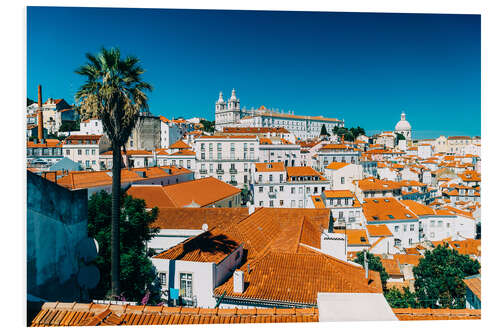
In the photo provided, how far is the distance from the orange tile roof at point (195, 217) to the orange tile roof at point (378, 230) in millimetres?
11902

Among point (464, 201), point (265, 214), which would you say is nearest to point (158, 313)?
point (265, 214)

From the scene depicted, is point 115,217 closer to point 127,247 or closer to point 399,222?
point 127,247

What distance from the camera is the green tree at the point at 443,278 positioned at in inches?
383

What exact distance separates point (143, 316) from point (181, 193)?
12.1m

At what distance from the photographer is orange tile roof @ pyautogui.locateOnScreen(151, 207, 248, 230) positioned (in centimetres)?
1071

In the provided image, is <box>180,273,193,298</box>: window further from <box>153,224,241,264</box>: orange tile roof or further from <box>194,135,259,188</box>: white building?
<box>194,135,259,188</box>: white building

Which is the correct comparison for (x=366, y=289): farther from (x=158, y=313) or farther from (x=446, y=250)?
(x=446, y=250)

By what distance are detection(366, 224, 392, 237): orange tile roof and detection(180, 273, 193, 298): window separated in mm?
16526

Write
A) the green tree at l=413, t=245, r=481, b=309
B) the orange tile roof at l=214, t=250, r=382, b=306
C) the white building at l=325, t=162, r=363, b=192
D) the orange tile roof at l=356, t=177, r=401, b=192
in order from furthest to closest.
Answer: the white building at l=325, t=162, r=363, b=192 < the orange tile roof at l=356, t=177, r=401, b=192 < the green tree at l=413, t=245, r=481, b=309 < the orange tile roof at l=214, t=250, r=382, b=306

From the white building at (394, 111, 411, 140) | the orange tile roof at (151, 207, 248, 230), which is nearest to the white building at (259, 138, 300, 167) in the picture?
the orange tile roof at (151, 207, 248, 230)

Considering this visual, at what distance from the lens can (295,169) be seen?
27344 mm

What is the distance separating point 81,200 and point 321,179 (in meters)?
22.3

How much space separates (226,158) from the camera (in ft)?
104

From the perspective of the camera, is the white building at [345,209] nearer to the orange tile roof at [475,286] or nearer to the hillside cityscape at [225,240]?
the hillside cityscape at [225,240]
